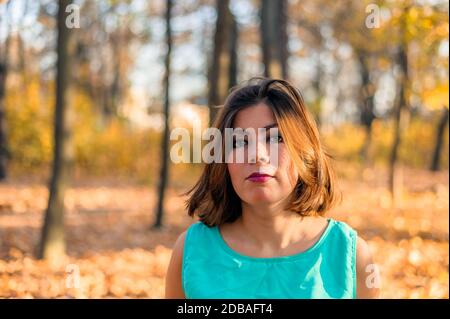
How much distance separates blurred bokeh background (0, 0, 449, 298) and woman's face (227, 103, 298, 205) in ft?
2.40

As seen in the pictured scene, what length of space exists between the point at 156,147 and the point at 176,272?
19035 millimetres

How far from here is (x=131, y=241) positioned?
8.37 metres

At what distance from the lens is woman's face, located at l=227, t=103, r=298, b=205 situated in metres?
1.65

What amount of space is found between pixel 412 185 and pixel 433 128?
10.8 metres

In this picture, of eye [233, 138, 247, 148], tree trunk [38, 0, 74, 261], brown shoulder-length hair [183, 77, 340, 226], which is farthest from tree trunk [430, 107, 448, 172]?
eye [233, 138, 247, 148]

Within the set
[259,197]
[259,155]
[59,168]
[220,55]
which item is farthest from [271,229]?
[220,55]

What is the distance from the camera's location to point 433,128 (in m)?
26.7

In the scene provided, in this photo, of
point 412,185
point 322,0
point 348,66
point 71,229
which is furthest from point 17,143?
point 348,66

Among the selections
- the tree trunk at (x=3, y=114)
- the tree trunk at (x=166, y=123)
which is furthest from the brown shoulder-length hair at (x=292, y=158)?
the tree trunk at (x=3, y=114)

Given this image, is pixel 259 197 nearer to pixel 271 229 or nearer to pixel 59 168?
pixel 271 229

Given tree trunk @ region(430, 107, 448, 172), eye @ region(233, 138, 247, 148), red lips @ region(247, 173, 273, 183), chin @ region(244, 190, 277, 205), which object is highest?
tree trunk @ region(430, 107, 448, 172)

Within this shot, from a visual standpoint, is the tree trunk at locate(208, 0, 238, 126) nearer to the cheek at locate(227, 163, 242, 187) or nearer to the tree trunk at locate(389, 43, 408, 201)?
the tree trunk at locate(389, 43, 408, 201)
